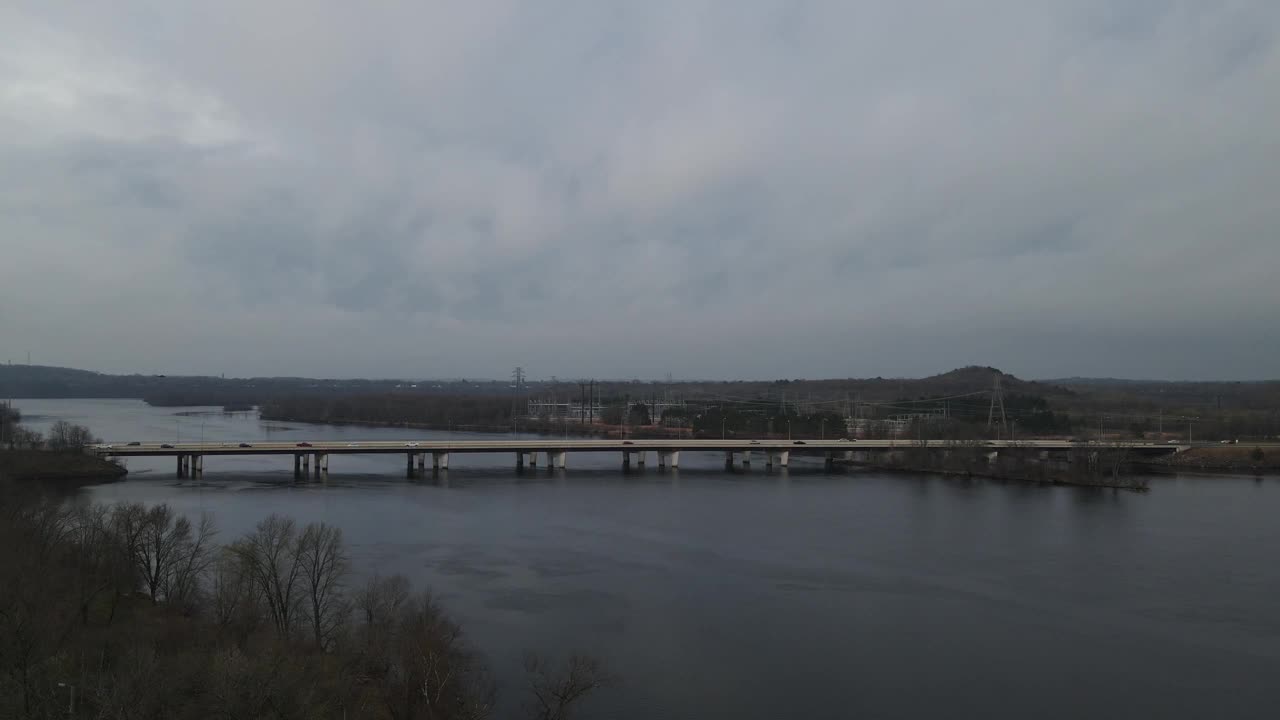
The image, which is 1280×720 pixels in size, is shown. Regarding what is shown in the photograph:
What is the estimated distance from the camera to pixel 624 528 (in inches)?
435

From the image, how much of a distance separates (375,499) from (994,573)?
936 centimetres

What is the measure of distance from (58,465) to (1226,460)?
25155 millimetres

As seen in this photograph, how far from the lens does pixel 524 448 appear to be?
18438 mm

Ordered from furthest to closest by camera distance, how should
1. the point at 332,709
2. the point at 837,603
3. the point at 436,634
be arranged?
the point at 837,603 → the point at 436,634 → the point at 332,709

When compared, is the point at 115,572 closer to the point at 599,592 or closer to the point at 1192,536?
the point at 599,592

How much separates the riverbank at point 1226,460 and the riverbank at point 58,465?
22.8m

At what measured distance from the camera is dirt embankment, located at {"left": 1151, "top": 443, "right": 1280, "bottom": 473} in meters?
19.0

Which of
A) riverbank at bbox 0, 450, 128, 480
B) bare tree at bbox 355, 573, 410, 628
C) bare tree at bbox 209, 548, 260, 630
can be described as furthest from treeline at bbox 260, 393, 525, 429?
bare tree at bbox 209, 548, 260, 630

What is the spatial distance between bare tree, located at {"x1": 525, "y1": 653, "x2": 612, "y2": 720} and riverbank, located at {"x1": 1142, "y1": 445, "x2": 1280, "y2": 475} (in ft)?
61.8

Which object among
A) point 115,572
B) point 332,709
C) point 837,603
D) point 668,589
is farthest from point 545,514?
point 332,709

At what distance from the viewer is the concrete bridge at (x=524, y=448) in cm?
1655

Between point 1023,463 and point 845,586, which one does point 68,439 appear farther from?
point 1023,463

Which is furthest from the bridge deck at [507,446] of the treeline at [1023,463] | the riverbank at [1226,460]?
the riverbank at [1226,460]

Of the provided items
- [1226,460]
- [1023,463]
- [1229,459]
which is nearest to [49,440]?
[1023,463]
